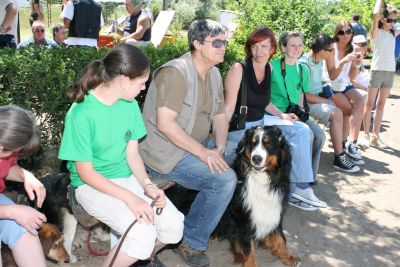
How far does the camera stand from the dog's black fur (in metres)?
3.56

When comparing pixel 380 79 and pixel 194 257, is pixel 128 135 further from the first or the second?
pixel 380 79

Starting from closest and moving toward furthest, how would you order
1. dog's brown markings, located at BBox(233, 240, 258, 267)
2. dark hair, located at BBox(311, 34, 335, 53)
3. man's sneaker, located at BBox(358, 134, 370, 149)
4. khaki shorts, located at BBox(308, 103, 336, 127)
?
dog's brown markings, located at BBox(233, 240, 258, 267) → dark hair, located at BBox(311, 34, 335, 53) → khaki shorts, located at BBox(308, 103, 336, 127) → man's sneaker, located at BBox(358, 134, 370, 149)

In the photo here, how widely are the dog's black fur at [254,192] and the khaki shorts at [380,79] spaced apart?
161 inches

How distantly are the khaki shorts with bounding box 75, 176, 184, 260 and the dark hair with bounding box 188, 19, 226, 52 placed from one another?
1.30 metres

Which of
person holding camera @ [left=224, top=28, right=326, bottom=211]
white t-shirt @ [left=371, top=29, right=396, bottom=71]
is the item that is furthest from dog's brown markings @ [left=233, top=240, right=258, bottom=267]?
white t-shirt @ [left=371, top=29, right=396, bottom=71]

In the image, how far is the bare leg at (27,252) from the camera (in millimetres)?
2480

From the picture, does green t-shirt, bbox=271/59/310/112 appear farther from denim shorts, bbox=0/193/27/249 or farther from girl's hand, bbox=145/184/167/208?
denim shorts, bbox=0/193/27/249

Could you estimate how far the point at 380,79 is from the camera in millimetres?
7090

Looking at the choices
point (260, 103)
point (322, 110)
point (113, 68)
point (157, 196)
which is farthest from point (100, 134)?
point (322, 110)

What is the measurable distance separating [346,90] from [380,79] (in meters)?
1.05

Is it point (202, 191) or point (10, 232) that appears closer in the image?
point (10, 232)

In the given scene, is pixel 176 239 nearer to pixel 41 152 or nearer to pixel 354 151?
pixel 41 152

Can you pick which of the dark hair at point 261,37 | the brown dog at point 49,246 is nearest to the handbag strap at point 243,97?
the dark hair at point 261,37

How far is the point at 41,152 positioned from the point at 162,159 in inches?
57.4
